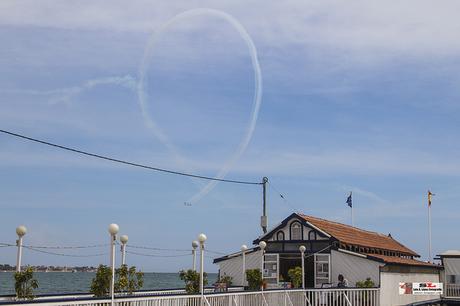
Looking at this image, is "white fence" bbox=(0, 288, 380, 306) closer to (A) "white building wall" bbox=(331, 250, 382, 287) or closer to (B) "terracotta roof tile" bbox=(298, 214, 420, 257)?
(A) "white building wall" bbox=(331, 250, 382, 287)

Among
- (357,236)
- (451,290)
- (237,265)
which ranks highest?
(357,236)

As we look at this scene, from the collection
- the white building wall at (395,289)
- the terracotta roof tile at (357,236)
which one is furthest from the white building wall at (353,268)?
the terracotta roof tile at (357,236)

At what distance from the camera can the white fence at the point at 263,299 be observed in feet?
75.9

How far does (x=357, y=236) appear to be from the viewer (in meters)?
47.9

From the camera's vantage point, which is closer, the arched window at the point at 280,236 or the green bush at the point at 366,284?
the green bush at the point at 366,284

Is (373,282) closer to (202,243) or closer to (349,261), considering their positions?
(349,261)

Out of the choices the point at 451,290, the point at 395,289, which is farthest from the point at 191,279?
the point at 451,290

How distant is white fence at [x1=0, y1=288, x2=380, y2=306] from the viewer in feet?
75.9

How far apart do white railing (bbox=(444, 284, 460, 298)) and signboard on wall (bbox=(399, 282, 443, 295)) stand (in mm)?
1488

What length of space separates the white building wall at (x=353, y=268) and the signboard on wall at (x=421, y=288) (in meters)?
3.98

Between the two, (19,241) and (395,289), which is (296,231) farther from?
(19,241)

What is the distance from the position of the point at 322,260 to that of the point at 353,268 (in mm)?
2058

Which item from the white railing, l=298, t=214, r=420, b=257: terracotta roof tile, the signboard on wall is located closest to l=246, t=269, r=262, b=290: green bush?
l=298, t=214, r=420, b=257: terracotta roof tile

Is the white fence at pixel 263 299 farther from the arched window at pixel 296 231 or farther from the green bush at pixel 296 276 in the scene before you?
the arched window at pixel 296 231
